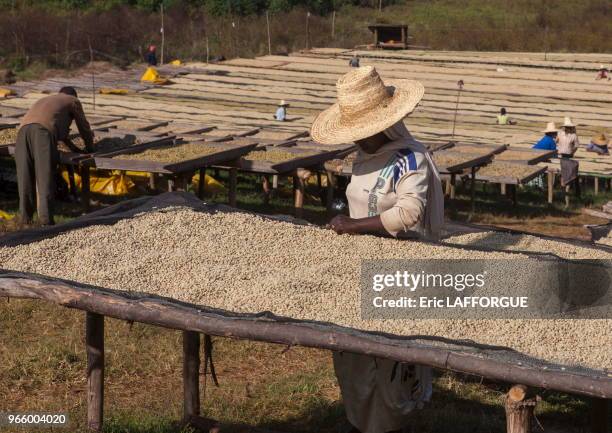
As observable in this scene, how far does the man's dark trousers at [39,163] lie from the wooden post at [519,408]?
670cm

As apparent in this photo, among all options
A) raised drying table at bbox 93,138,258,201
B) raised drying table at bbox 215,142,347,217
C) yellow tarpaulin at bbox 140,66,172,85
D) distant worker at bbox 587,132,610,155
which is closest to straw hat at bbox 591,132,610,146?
distant worker at bbox 587,132,610,155

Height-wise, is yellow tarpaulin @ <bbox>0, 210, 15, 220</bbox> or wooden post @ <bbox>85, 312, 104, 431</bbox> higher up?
wooden post @ <bbox>85, 312, 104, 431</bbox>

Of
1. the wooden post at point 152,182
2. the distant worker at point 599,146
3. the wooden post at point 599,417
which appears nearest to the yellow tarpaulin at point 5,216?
the wooden post at point 152,182

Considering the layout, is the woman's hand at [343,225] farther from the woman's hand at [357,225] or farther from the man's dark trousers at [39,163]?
the man's dark trousers at [39,163]

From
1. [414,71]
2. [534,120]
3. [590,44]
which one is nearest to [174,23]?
[414,71]

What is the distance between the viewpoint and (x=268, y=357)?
6367mm

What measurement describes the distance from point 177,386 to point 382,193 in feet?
6.92

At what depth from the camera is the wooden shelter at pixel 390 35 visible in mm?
26109

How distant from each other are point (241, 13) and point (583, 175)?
1795cm

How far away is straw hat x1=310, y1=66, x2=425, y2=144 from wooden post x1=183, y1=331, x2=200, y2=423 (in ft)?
3.93

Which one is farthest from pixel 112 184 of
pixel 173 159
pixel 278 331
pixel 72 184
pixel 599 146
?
pixel 278 331

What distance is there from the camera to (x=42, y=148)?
31.0 ft

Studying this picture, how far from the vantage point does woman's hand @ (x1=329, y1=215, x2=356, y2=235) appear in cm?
460

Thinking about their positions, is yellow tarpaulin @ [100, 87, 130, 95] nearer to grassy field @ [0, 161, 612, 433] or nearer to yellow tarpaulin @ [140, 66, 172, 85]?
yellow tarpaulin @ [140, 66, 172, 85]
